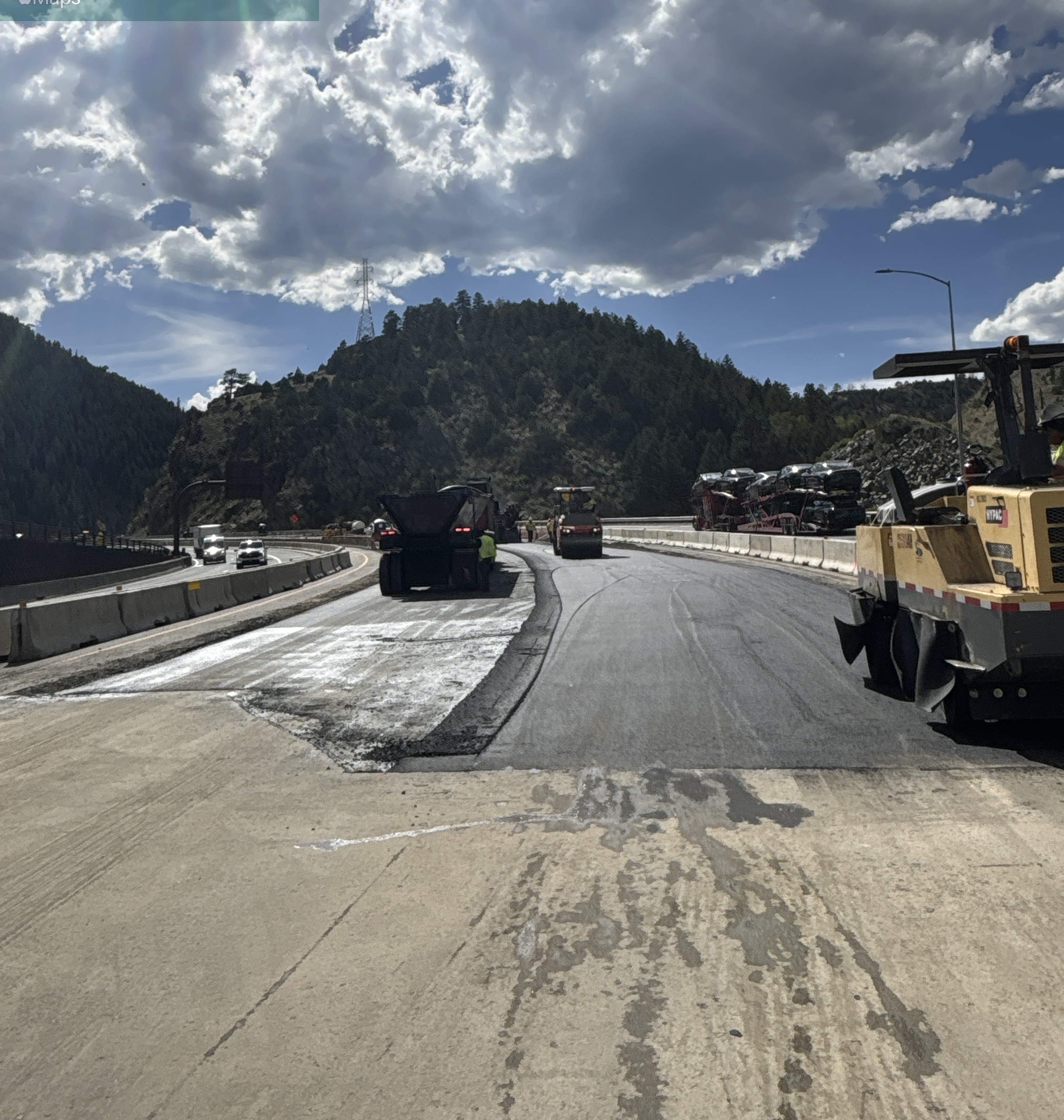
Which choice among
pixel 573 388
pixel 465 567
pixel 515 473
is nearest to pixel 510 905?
pixel 465 567

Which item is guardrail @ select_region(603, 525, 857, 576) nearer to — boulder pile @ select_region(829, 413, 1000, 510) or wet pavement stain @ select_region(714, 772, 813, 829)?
wet pavement stain @ select_region(714, 772, 813, 829)

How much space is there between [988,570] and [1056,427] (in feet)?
4.84

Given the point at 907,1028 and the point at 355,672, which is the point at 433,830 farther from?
the point at 355,672

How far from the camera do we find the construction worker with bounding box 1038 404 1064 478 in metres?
6.99

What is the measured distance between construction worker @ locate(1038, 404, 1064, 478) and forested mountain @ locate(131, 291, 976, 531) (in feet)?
380

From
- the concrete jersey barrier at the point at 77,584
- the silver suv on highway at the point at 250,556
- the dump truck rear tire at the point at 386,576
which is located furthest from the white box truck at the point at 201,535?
the dump truck rear tire at the point at 386,576

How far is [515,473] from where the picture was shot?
141m

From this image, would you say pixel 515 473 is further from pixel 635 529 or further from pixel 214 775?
pixel 214 775

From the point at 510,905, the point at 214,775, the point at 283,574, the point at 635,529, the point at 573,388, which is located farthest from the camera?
the point at 573,388

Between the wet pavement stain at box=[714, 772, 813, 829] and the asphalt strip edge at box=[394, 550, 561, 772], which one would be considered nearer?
the wet pavement stain at box=[714, 772, 813, 829]

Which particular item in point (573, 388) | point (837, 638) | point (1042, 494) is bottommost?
point (837, 638)

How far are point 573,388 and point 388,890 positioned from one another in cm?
16220

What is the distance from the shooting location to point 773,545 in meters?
30.0

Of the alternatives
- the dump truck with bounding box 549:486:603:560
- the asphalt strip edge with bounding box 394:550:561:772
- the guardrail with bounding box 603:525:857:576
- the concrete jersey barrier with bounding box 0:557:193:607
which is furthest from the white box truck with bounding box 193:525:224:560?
the asphalt strip edge with bounding box 394:550:561:772
